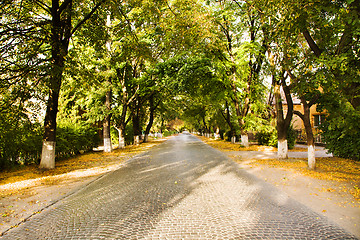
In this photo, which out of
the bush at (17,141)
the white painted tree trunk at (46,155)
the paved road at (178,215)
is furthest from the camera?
the white painted tree trunk at (46,155)

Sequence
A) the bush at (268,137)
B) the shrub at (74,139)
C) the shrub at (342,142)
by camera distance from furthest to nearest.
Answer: the bush at (268,137), the shrub at (74,139), the shrub at (342,142)

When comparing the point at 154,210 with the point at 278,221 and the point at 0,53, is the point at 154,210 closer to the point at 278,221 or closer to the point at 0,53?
the point at 278,221

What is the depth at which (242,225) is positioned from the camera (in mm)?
3912

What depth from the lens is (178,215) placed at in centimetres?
439

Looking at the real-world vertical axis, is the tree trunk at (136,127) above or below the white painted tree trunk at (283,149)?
above

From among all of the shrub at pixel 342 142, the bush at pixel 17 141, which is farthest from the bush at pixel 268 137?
the bush at pixel 17 141

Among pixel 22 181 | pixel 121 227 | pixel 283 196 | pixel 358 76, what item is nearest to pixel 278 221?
pixel 283 196

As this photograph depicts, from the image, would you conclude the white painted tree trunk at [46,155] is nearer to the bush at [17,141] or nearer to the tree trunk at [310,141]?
the bush at [17,141]

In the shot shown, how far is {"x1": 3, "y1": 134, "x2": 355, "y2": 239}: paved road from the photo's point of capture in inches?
144

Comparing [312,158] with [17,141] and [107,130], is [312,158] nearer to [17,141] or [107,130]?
[17,141]

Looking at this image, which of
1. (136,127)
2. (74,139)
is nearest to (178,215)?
(74,139)

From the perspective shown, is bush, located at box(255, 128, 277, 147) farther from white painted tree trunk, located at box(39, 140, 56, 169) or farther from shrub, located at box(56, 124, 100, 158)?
white painted tree trunk, located at box(39, 140, 56, 169)

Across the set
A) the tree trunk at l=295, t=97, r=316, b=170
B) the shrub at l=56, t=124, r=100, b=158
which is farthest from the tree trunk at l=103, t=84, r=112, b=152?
the tree trunk at l=295, t=97, r=316, b=170

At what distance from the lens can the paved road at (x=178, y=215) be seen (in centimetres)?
366
